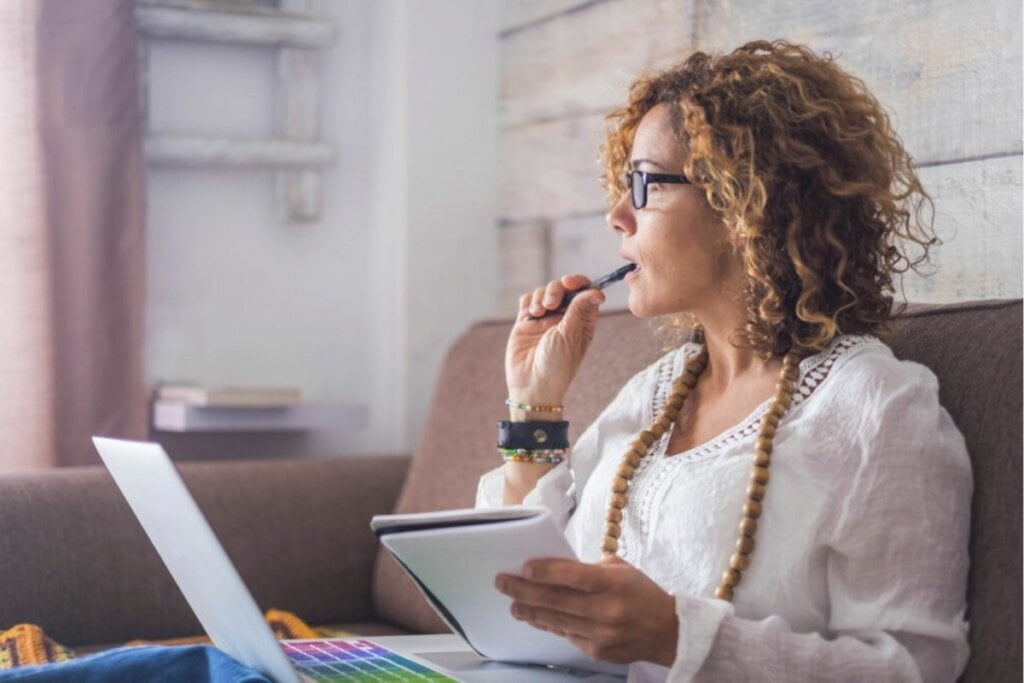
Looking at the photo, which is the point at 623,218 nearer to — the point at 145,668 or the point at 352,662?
the point at 352,662

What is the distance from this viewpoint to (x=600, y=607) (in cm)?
113

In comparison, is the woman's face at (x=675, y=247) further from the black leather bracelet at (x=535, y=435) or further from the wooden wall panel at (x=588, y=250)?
the wooden wall panel at (x=588, y=250)

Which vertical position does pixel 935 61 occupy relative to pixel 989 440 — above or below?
above

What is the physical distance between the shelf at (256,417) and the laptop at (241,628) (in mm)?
1064

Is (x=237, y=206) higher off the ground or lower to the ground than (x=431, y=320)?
higher

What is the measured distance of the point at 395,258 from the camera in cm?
271

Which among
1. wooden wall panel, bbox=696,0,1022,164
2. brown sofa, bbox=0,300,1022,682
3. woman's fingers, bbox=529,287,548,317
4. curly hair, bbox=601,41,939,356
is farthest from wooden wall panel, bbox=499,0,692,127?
curly hair, bbox=601,41,939,356

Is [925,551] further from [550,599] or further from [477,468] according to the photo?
[477,468]

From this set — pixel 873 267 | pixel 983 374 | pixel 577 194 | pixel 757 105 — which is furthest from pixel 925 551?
pixel 577 194

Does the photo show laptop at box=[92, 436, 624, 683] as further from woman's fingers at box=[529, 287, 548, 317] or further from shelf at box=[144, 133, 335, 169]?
shelf at box=[144, 133, 335, 169]

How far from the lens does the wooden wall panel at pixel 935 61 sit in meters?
1.59

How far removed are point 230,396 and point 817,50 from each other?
3.85 ft

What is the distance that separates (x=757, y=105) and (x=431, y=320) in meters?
1.38

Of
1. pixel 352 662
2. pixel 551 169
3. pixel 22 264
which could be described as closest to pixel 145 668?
pixel 352 662
